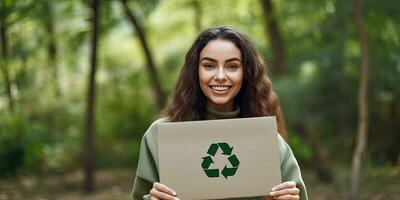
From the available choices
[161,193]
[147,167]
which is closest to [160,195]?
[161,193]

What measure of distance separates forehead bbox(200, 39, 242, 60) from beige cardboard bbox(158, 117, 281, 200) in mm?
268

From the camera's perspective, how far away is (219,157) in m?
2.21

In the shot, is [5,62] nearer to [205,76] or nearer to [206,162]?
[205,76]

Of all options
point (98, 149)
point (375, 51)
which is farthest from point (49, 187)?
point (375, 51)

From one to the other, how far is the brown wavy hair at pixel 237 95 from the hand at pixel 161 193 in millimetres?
376

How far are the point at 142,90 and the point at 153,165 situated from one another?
919 cm

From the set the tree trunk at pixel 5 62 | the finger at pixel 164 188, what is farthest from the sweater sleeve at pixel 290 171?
the tree trunk at pixel 5 62

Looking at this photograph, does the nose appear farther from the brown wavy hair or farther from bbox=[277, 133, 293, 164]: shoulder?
bbox=[277, 133, 293, 164]: shoulder

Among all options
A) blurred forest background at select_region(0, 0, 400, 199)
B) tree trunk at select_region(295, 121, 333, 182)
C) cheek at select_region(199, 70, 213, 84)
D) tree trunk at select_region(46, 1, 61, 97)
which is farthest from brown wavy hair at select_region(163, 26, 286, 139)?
tree trunk at select_region(46, 1, 61, 97)

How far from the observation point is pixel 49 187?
8469 mm

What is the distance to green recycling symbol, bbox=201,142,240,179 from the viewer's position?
2.21 metres

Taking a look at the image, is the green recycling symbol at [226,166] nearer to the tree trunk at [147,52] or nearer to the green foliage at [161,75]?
the green foliage at [161,75]

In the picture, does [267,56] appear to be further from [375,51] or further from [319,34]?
[375,51]

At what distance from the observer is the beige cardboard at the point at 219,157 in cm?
220
